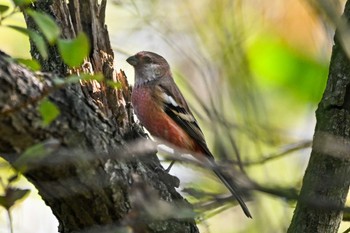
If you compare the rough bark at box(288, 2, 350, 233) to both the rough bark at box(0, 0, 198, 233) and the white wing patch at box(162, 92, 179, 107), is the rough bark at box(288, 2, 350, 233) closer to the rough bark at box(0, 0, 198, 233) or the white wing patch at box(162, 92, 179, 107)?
the rough bark at box(0, 0, 198, 233)

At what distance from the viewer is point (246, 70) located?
4375 millimetres

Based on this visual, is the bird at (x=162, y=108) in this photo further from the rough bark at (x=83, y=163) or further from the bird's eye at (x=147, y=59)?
the rough bark at (x=83, y=163)

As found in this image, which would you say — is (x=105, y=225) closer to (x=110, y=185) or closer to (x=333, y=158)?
(x=110, y=185)

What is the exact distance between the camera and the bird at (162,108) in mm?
5363

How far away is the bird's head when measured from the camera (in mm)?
A: 5879

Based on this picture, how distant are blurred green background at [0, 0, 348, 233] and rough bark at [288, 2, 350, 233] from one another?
0.24 meters

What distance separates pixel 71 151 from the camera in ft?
10.3

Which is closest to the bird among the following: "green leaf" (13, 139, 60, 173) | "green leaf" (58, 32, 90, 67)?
"green leaf" (13, 139, 60, 173)

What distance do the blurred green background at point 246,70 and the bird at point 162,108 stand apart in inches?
6.0

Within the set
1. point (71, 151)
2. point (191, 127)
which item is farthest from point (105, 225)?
point (191, 127)

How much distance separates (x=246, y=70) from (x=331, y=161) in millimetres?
784

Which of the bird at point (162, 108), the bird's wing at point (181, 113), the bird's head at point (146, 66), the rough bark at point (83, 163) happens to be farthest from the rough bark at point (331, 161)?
the bird's head at point (146, 66)

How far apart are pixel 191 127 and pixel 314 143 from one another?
1.63m

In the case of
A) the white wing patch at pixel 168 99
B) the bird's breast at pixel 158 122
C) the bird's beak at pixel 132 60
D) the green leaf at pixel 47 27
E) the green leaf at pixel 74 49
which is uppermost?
the green leaf at pixel 47 27
